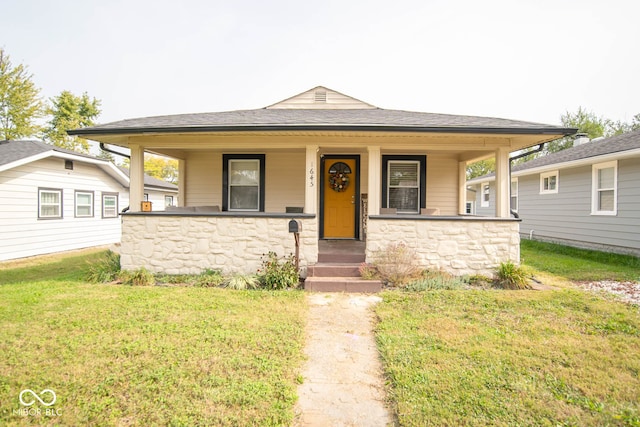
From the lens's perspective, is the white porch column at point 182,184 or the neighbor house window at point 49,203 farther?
the neighbor house window at point 49,203

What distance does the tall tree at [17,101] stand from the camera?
1606 cm

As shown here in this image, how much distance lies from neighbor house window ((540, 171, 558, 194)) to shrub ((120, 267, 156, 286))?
42.1 feet

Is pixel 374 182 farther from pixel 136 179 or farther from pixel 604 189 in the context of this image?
pixel 604 189

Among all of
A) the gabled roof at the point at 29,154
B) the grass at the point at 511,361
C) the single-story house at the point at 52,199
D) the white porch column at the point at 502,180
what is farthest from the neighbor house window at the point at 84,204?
the white porch column at the point at 502,180

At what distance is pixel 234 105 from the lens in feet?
73.9

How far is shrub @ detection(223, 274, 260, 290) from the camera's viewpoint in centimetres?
534

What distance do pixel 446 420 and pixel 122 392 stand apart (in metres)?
2.40

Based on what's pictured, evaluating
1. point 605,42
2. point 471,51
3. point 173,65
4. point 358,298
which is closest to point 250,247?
point 358,298

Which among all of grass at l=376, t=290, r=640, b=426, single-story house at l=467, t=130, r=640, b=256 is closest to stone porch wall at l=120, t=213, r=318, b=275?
grass at l=376, t=290, r=640, b=426

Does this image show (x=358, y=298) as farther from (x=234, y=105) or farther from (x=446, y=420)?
(x=234, y=105)

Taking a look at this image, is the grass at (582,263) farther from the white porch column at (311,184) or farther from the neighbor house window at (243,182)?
the neighbor house window at (243,182)

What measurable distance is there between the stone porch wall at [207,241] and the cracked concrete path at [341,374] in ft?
6.38

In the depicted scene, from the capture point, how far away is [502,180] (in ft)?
20.4

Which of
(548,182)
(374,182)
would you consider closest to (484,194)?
(548,182)
